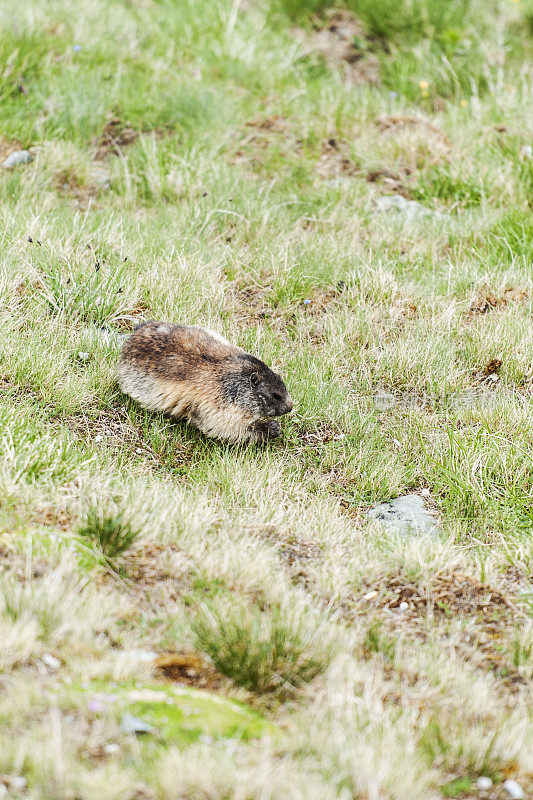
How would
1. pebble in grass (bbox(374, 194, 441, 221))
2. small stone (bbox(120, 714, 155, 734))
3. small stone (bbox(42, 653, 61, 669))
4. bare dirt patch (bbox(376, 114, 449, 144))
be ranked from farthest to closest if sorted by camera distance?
bare dirt patch (bbox(376, 114, 449, 144)) < pebble in grass (bbox(374, 194, 441, 221)) < small stone (bbox(42, 653, 61, 669)) < small stone (bbox(120, 714, 155, 734))

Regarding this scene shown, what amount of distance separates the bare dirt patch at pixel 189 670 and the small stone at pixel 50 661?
1.19ft

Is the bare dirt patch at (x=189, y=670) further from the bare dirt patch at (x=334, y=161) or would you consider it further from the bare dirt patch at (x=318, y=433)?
the bare dirt patch at (x=334, y=161)

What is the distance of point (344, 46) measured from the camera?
32.8ft

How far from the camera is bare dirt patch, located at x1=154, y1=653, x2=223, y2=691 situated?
117 inches

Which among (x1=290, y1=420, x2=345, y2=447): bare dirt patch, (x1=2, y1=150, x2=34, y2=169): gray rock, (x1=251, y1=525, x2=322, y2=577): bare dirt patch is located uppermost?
(x1=2, y1=150, x2=34, y2=169): gray rock

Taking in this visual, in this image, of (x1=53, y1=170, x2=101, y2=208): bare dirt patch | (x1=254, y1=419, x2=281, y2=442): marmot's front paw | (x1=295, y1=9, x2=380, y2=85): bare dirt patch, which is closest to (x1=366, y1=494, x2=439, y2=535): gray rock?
(x1=254, y1=419, x2=281, y2=442): marmot's front paw

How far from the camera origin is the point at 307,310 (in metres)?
6.17

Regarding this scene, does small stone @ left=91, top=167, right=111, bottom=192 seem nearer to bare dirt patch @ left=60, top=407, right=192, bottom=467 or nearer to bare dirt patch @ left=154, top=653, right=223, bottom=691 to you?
bare dirt patch @ left=60, top=407, right=192, bottom=467

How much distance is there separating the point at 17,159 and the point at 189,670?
5696 mm

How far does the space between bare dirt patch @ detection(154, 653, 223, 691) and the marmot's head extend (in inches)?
80.0

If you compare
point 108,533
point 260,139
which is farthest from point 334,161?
point 108,533

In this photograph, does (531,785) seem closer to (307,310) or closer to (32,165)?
(307,310)

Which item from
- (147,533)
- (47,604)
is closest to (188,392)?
(147,533)

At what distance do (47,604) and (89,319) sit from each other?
9.37 feet
